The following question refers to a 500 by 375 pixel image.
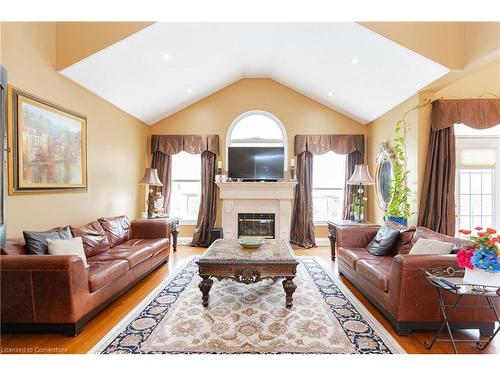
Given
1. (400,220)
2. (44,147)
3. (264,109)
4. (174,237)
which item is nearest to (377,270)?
(400,220)

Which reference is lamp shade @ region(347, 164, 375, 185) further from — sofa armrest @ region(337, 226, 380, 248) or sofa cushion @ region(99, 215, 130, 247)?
sofa cushion @ region(99, 215, 130, 247)

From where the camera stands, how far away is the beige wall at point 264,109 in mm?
5887

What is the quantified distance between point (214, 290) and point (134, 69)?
3.30 m

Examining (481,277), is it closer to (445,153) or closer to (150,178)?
(445,153)

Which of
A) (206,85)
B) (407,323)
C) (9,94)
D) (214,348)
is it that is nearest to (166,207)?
(206,85)

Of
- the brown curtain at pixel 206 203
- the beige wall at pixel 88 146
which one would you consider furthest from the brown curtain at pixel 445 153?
the beige wall at pixel 88 146

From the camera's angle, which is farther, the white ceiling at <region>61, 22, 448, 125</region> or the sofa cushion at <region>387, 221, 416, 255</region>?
the white ceiling at <region>61, 22, 448, 125</region>

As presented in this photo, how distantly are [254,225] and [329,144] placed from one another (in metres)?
2.39

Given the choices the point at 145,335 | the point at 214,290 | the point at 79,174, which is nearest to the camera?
the point at 145,335

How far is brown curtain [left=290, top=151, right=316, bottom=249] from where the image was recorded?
18.9ft

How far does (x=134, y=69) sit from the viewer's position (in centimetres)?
392

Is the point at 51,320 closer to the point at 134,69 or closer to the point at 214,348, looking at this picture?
the point at 214,348

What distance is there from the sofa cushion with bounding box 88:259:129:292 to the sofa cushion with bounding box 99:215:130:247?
89 cm

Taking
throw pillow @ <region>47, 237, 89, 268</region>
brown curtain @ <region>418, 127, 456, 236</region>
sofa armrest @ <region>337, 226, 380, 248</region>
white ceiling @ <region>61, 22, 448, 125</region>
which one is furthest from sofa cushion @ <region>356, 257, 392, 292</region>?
throw pillow @ <region>47, 237, 89, 268</region>
